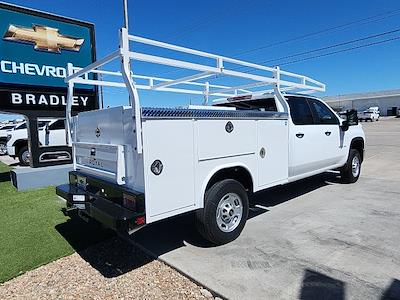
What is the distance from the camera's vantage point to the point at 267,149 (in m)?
4.91

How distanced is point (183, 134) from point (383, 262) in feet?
8.65

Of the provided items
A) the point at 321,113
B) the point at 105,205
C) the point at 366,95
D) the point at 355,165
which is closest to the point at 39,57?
the point at 105,205

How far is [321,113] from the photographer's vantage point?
6531mm

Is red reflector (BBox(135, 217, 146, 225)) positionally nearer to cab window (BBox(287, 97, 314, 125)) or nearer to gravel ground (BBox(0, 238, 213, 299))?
gravel ground (BBox(0, 238, 213, 299))

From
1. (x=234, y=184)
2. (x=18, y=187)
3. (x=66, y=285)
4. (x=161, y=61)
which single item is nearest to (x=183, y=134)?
(x=161, y=61)

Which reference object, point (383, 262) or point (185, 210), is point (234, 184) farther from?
point (383, 262)

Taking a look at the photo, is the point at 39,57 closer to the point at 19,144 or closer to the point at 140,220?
the point at 19,144

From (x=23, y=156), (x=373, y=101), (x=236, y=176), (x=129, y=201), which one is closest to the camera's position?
(x=129, y=201)

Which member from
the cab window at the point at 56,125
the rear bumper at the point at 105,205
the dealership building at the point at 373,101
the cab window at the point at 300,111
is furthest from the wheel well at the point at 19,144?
the dealership building at the point at 373,101

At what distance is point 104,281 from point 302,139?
154 inches

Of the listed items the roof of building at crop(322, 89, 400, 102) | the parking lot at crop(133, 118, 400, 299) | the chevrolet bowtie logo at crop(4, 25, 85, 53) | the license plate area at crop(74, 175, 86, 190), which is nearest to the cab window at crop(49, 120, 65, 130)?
the chevrolet bowtie logo at crop(4, 25, 85, 53)

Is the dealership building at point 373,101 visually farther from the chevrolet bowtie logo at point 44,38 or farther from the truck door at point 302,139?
the truck door at point 302,139

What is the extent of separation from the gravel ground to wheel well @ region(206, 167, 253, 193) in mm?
1214

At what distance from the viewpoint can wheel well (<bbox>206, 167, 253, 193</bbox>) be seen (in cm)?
423
